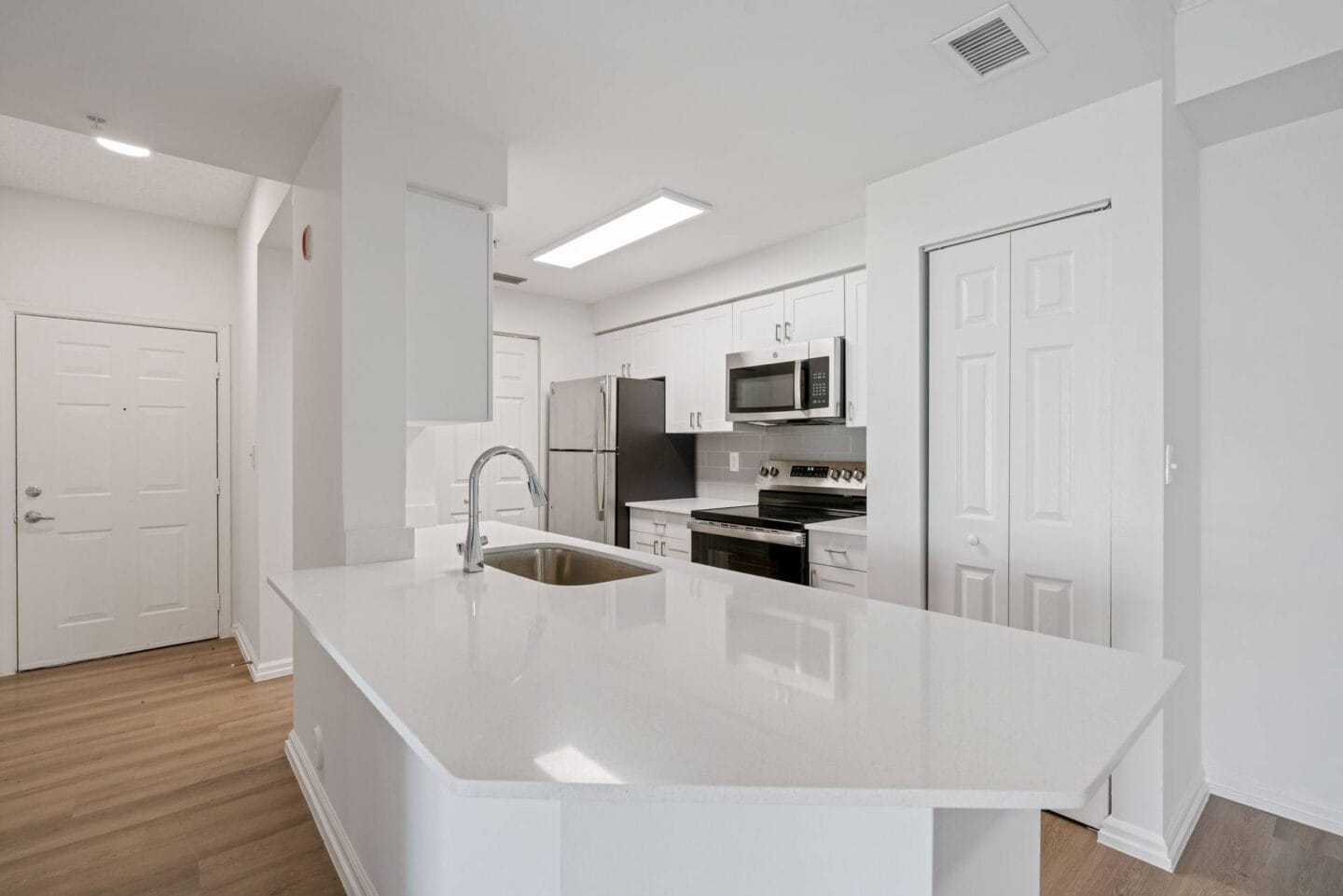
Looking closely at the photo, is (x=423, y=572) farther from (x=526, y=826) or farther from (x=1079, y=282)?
(x=1079, y=282)

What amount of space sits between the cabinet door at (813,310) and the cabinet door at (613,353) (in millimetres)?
1539

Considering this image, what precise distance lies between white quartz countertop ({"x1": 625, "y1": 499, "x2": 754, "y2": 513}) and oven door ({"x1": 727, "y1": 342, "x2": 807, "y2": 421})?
2.12ft

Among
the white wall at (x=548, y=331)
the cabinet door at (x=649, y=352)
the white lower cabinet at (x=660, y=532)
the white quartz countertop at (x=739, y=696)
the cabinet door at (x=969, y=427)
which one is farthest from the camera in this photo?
the white wall at (x=548, y=331)

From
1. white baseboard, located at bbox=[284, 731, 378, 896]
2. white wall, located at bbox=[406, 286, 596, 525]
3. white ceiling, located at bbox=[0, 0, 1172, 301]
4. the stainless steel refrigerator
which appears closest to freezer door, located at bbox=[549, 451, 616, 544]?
the stainless steel refrigerator

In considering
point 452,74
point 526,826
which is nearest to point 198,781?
point 526,826

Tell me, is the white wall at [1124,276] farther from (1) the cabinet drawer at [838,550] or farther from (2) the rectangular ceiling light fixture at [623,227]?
(2) the rectangular ceiling light fixture at [623,227]

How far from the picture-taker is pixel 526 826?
113 centimetres

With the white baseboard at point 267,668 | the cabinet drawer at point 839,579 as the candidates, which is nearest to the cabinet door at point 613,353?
the cabinet drawer at point 839,579

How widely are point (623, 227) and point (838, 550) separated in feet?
6.10

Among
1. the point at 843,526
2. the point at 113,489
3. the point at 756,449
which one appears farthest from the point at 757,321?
the point at 113,489

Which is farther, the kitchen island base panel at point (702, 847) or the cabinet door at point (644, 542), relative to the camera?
the cabinet door at point (644, 542)

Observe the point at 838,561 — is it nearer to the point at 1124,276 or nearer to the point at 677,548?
the point at 677,548

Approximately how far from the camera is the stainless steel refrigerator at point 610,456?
14.1ft

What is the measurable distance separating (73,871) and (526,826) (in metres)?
1.84
